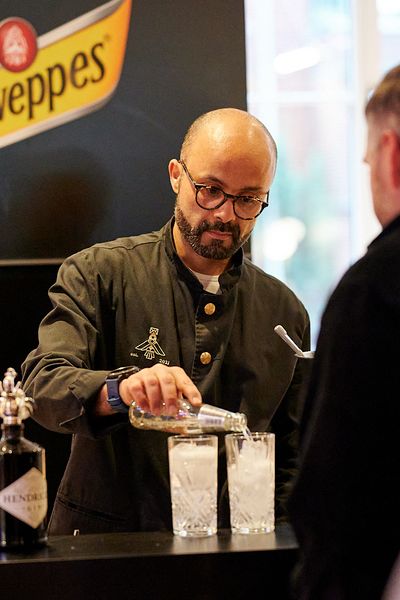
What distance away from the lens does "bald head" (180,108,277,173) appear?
96.9 inches

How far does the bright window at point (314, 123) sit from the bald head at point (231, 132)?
2.49m

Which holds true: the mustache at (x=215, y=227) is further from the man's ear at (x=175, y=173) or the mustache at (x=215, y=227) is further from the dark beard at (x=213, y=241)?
the man's ear at (x=175, y=173)

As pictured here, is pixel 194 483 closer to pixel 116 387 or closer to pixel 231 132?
pixel 116 387

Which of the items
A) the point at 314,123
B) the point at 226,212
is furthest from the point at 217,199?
the point at 314,123

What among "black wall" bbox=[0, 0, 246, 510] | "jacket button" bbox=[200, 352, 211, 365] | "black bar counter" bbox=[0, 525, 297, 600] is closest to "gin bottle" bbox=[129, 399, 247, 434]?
"black bar counter" bbox=[0, 525, 297, 600]

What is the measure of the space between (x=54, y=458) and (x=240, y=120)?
3.64ft

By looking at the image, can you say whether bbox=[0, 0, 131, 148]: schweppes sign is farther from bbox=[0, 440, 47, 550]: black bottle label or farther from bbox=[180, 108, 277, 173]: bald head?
bbox=[0, 440, 47, 550]: black bottle label

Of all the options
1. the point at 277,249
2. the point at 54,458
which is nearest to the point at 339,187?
the point at 277,249

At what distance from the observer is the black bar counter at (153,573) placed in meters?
1.61

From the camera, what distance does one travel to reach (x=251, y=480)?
1.82 metres

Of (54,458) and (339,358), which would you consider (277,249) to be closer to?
(54,458)

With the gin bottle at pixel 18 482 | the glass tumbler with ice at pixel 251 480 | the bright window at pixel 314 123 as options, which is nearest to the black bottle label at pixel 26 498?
the gin bottle at pixel 18 482

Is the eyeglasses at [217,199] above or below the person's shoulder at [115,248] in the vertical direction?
above

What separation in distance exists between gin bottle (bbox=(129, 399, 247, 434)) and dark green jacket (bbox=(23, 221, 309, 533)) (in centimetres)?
28
